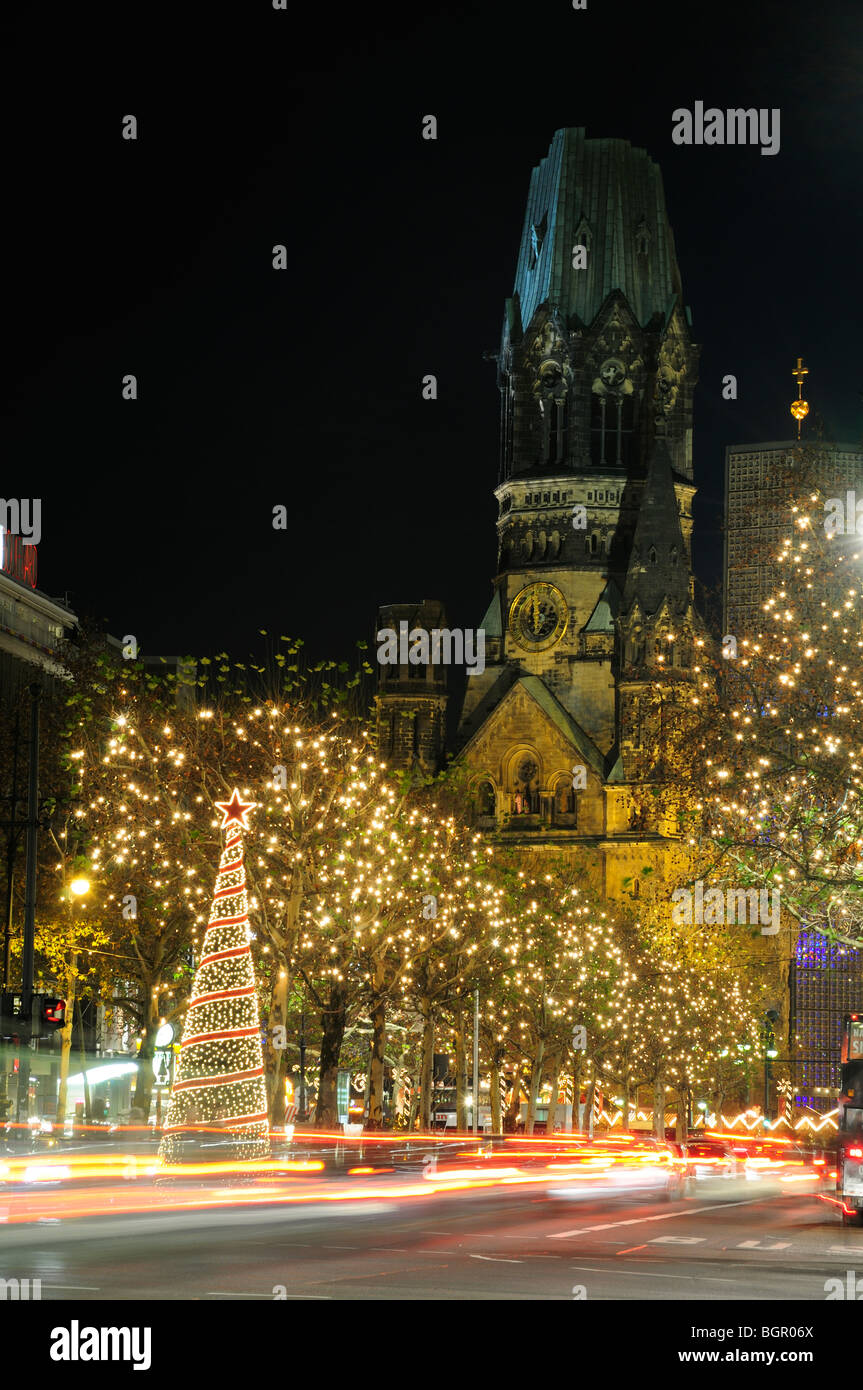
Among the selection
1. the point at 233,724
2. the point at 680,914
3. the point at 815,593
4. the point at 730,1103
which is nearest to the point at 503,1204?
the point at 815,593

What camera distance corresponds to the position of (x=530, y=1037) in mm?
83625

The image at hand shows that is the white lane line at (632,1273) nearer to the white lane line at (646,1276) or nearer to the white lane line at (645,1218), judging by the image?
the white lane line at (646,1276)

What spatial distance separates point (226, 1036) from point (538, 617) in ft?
286

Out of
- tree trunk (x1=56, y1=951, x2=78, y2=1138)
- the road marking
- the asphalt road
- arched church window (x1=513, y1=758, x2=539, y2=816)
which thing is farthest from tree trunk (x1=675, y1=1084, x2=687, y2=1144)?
the road marking

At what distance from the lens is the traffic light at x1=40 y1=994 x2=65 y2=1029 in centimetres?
3569

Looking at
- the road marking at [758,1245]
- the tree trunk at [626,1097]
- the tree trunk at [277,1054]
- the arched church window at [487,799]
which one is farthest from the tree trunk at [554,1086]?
the road marking at [758,1245]

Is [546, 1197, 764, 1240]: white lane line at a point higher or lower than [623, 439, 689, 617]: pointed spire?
lower

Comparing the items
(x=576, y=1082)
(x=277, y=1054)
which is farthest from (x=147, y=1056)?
(x=576, y=1082)

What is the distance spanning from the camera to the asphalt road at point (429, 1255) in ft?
53.7

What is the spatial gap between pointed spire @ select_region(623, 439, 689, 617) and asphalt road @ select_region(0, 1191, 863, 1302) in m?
81.9

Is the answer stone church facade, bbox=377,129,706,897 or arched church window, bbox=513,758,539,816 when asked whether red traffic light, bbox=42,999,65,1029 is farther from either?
arched church window, bbox=513,758,539,816

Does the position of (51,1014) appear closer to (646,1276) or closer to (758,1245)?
(758,1245)

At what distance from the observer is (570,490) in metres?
118
